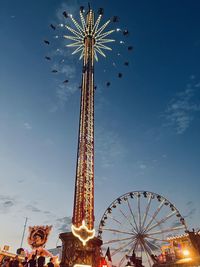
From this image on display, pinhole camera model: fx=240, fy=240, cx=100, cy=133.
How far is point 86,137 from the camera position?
63.3 ft

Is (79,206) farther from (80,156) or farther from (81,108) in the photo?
(81,108)

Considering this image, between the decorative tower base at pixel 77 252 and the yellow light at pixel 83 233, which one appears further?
the yellow light at pixel 83 233

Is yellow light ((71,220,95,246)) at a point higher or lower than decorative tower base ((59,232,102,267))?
higher

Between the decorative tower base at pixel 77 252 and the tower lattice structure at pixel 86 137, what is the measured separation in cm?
32

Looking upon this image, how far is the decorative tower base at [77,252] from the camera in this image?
12.8 meters

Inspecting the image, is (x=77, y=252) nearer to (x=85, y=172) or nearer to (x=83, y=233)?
(x=83, y=233)

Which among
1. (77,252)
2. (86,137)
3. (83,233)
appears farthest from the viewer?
(86,137)

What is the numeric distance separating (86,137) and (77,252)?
28.6 ft

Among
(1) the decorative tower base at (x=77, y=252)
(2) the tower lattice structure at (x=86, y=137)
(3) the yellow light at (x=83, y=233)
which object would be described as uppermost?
(2) the tower lattice structure at (x=86, y=137)

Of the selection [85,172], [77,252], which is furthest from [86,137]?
[77,252]

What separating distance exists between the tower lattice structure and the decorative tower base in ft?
1.06

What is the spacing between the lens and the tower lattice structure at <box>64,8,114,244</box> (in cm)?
1569

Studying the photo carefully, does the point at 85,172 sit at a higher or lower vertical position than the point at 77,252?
higher

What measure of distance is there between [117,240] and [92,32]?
23387 millimetres
